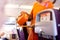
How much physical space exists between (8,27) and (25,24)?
36 cm

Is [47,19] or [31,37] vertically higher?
[47,19]

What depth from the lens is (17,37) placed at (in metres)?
1.17

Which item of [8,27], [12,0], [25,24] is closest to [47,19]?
[25,24]

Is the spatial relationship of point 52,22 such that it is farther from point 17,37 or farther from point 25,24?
point 17,37

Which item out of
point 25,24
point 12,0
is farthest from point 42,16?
point 12,0

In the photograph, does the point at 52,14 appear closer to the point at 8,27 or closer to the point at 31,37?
the point at 31,37

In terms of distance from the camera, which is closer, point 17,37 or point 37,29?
point 37,29

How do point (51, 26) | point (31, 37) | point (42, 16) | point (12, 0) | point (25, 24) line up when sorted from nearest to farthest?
point (51, 26) → point (42, 16) → point (31, 37) → point (25, 24) → point (12, 0)

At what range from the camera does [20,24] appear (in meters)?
1.06

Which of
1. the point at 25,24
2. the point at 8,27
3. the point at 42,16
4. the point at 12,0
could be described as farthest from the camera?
the point at 12,0

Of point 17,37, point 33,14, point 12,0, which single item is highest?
point 12,0

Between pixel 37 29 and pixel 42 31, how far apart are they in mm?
60

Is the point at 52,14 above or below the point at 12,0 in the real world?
below

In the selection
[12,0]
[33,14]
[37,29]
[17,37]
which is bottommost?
[17,37]
